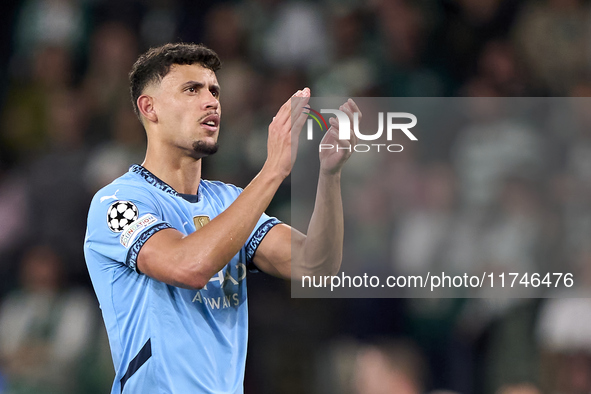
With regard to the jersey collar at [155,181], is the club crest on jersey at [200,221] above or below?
below

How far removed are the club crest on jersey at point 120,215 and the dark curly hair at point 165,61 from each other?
0.69 metres

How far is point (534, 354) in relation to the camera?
4691 millimetres

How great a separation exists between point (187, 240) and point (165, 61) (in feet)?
3.38

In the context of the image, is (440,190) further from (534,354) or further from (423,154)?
(534,354)

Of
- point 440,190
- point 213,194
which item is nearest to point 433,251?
point 440,190

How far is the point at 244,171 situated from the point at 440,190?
1559 millimetres

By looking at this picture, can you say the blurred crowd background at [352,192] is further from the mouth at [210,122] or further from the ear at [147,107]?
the ear at [147,107]

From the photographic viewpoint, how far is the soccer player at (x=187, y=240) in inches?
104

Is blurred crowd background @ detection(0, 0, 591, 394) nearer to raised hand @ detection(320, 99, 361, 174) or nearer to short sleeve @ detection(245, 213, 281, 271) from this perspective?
short sleeve @ detection(245, 213, 281, 271)

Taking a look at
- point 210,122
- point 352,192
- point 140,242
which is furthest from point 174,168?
point 352,192

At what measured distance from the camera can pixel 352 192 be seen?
4.58m

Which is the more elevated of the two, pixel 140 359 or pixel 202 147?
pixel 202 147

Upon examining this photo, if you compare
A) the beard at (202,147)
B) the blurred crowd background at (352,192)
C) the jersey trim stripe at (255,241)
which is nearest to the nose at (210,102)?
the beard at (202,147)

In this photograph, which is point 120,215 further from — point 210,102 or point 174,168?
point 210,102
